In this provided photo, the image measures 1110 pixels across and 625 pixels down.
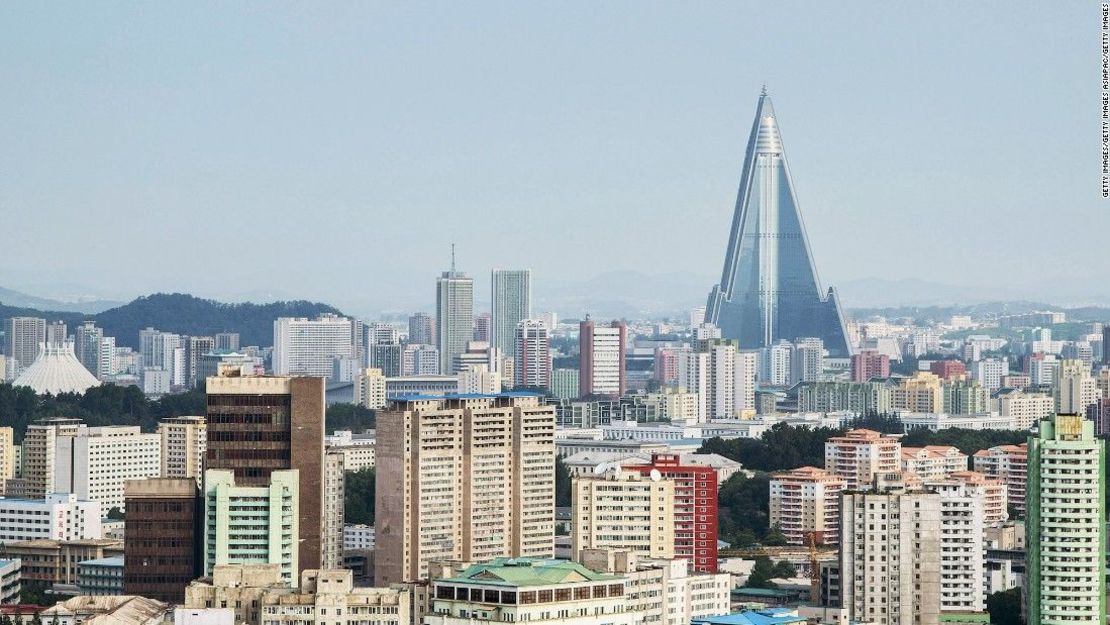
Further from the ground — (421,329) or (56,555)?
(421,329)

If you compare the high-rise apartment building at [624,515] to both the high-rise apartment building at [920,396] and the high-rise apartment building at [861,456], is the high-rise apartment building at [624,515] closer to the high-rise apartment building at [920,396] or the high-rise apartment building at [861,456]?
the high-rise apartment building at [861,456]

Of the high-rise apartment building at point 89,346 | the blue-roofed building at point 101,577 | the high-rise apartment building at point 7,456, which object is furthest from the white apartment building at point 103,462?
the high-rise apartment building at point 89,346

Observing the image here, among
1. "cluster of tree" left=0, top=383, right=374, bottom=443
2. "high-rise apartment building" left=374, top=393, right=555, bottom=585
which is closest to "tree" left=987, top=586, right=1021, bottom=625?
"high-rise apartment building" left=374, top=393, right=555, bottom=585

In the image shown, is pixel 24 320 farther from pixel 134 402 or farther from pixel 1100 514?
pixel 1100 514

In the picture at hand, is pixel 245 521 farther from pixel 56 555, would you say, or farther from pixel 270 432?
pixel 56 555

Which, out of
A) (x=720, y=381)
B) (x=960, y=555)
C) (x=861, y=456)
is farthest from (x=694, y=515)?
(x=720, y=381)

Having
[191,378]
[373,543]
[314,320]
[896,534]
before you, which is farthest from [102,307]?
[896,534]
